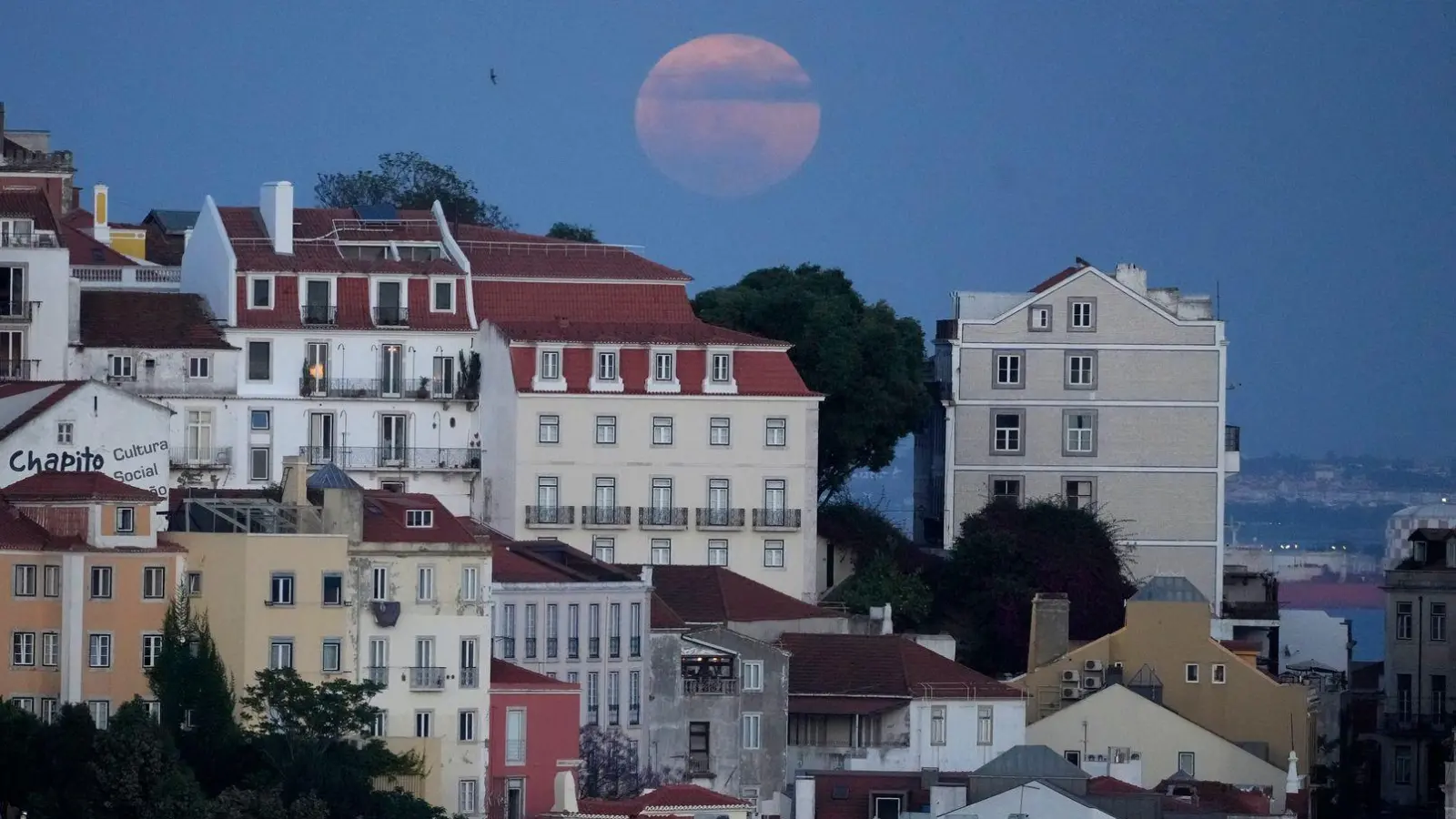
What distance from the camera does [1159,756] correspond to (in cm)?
10694

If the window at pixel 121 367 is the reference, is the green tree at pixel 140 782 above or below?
below

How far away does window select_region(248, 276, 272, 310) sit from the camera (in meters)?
112

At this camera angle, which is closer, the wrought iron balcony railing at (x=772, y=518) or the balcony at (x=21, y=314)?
the balcony at (x=21, y=314)

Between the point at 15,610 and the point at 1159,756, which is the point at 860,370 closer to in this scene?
the point at 1159,756

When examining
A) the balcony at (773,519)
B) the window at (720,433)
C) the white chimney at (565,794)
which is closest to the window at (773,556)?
the balcony at (773,519)

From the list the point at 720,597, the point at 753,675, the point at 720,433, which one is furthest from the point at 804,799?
the point at 720,433

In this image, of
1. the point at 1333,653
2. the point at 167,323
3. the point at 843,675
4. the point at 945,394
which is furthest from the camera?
the point at 1333,653

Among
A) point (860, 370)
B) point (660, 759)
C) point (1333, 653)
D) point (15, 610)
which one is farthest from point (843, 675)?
point (1333, 653)

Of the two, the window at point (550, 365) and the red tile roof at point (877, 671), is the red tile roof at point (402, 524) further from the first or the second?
the window at point (550, 365)

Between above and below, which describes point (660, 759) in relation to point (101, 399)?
below

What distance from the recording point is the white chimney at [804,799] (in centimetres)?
9569

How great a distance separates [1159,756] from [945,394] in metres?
17.5

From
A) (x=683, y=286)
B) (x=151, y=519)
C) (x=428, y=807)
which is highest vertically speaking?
(x=683, y=286)

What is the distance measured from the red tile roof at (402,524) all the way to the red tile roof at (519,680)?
10.3 ft
